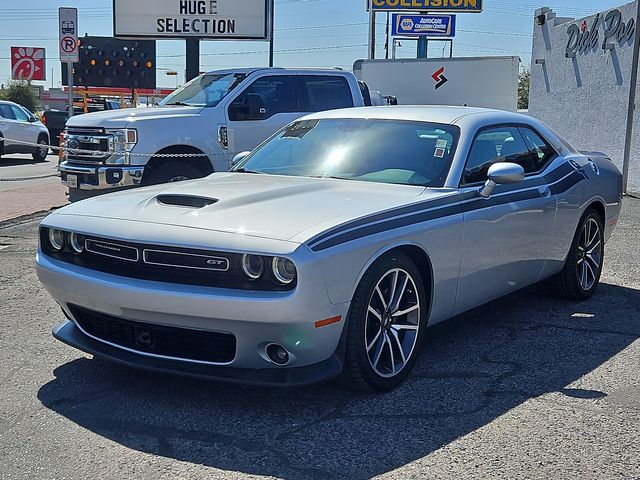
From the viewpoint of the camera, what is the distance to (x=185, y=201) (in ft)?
14.7

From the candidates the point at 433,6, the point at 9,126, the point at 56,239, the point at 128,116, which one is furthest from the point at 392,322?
the point at 433,6

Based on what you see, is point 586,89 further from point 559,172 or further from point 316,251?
point 316,251

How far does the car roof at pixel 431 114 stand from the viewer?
215 inches

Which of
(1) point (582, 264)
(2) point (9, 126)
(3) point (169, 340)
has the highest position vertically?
(3) point (169, 340)

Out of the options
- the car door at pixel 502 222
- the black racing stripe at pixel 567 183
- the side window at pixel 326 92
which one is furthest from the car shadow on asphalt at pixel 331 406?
the side window at pixel 326 92

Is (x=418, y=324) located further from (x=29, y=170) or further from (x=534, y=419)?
(x=29, y=170)

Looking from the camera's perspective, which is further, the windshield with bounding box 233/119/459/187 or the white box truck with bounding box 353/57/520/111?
the white box truck with bounding box 353/57/520/111

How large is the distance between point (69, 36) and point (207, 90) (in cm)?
635

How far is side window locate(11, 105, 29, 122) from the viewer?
23.5m

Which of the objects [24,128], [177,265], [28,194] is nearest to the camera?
[177,265]

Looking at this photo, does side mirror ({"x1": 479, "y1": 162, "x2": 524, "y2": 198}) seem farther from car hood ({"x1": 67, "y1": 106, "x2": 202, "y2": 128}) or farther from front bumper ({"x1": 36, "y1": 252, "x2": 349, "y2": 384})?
car hood ({"x1": 67, "y1": 106, "x2": 202, "y2": 128})

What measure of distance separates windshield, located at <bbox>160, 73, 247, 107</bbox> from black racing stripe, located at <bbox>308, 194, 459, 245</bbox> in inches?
239

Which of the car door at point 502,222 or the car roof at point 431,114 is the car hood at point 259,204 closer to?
the car door at point 502,222

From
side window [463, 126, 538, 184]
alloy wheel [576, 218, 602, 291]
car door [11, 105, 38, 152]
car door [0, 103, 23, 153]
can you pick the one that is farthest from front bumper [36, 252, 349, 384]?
car door [11, 105, 38, 152]
